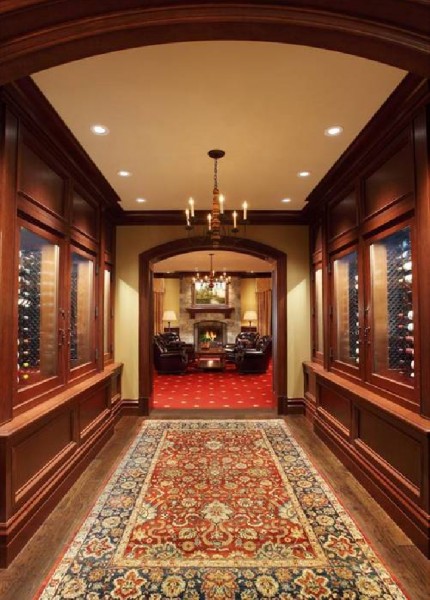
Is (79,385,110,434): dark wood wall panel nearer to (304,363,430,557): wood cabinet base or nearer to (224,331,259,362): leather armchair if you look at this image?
(304,363,430,557): wood cabinet base

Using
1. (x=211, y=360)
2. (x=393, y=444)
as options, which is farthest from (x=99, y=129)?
(x=211, y=360)

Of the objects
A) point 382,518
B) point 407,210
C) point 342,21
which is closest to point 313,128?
point 407,210

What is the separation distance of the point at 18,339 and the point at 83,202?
2.06m

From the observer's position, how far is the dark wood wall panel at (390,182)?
9.62ft

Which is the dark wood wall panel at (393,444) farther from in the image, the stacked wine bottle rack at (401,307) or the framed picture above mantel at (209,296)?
the framed picture above mantel at (209,296)

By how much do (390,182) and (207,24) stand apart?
2247mm

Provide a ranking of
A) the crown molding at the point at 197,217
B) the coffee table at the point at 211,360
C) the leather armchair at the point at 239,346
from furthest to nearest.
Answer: the leather armchair at the point at 239,346 → the coffee table at the point at 211,360 → the crown molding at the point at 197,217

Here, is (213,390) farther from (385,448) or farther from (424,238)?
(424,238)

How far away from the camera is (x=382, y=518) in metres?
2.89

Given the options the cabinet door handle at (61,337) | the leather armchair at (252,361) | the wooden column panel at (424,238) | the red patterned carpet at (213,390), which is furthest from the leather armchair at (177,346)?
the wooden column panel at (424,238)

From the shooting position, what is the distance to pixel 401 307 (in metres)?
3.18

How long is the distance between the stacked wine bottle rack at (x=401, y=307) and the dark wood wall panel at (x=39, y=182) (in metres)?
2.92

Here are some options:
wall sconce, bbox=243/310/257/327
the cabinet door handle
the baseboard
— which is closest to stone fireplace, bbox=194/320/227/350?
wall sconce, bbox=243/310/257/327

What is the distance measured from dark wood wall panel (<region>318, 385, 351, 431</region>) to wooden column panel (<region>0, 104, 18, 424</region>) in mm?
3058
